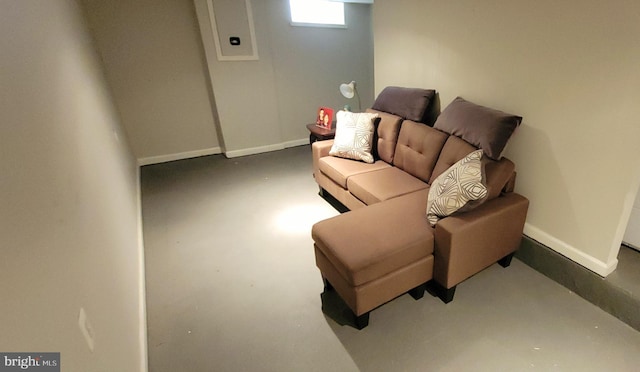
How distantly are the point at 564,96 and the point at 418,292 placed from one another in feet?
4.51

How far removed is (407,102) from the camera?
275 centimetres

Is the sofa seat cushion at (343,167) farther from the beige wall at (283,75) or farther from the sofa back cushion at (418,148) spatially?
Result: the beige wall at (283,75)

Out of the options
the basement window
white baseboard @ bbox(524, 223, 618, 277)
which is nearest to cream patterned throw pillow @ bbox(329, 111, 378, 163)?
white baseboard @ bbox(524, 223, 618, 277)

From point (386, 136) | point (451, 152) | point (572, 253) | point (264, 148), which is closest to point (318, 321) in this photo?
point (451, 152)

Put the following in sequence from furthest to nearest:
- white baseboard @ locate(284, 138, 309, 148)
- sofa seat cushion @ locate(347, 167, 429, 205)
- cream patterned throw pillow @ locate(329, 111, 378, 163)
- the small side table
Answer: white baseboard @ locate(284, 138, 309, 148) < the small side table < cream patterned throw pillow @ locate(329, 111, 378, 163) < sofa seat cushion @ locate(347, 167, 429, 205)

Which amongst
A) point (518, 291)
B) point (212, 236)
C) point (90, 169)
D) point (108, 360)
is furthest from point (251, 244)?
point (518, 291)

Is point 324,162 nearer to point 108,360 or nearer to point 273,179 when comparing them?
point 273,179

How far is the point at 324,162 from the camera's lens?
2902mm

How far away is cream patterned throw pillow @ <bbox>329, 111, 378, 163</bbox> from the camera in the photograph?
110 inches

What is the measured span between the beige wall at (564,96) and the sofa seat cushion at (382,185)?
69 centimetres

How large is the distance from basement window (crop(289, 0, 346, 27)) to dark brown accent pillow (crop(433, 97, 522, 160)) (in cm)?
273

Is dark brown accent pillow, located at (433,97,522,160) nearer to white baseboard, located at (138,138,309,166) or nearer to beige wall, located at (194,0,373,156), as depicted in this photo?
beige wall, located at (194,0,373,156)

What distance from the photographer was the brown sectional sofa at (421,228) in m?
1.62

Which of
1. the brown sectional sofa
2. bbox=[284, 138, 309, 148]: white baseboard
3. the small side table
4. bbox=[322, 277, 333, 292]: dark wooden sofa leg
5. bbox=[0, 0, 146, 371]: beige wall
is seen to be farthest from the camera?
bbox=[284, 138, 309, 148]: white baseboard
